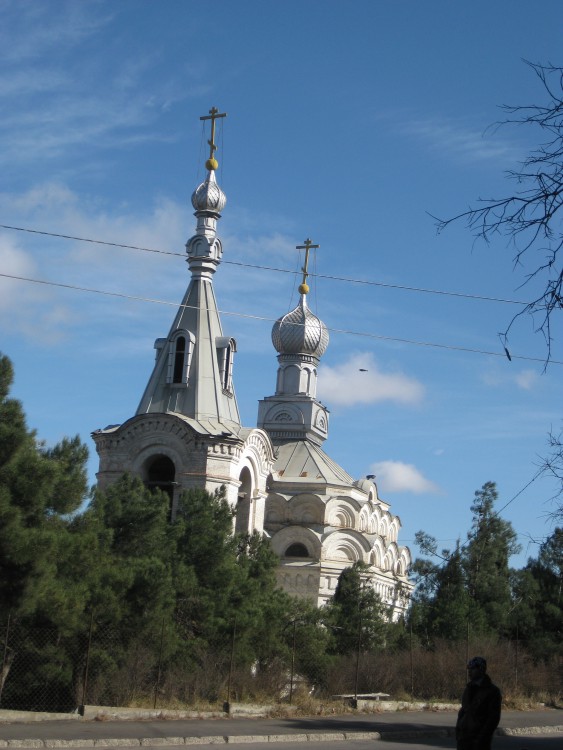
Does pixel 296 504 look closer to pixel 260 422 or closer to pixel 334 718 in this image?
pixel 260 422

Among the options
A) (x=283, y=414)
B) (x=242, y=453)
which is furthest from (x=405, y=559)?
(x=242, y=453)

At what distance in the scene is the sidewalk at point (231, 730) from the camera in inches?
532

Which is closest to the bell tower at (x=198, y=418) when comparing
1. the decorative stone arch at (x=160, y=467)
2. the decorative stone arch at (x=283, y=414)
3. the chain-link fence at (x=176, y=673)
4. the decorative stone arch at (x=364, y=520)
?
the decorative stone arch at (x=160, y=467)

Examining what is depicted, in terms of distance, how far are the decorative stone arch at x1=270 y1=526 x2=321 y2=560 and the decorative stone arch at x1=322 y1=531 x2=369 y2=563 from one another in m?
0.64

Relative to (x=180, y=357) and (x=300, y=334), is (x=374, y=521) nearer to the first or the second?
(x=300, y=334)

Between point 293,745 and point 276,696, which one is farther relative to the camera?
point 276,696

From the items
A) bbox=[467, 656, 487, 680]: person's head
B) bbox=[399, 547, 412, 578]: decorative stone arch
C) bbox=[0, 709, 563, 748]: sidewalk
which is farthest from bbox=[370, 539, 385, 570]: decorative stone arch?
bbox=[467, 656, 487, 680]: person's head

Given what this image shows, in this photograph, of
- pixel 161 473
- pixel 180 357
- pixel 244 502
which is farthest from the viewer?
pixel 180 357

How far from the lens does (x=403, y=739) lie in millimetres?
16547

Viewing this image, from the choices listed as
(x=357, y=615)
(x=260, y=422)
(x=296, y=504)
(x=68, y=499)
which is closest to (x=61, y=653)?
(x=68, y=499)

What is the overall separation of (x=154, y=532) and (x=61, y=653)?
436cm

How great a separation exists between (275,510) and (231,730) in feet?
84.0

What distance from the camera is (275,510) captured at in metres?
41.2

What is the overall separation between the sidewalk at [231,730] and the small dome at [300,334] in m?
27.1
